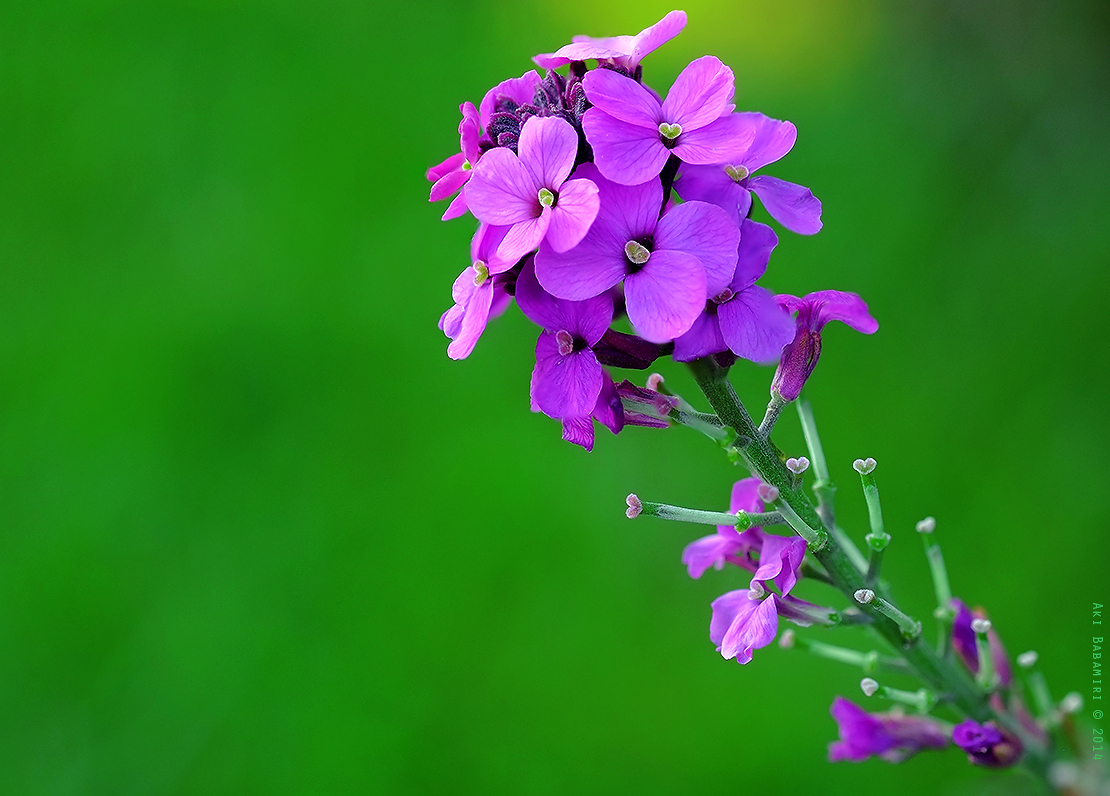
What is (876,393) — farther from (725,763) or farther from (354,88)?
(354,88)

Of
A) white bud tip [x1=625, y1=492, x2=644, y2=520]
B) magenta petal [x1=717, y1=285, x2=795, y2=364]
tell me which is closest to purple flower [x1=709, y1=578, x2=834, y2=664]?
white bud tip [x1=625, y1=492, x2=644, y2=520]

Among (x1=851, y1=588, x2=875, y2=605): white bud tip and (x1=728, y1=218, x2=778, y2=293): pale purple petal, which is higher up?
(x1=728, y1=218, x2=778, y2=293): pale purple petal

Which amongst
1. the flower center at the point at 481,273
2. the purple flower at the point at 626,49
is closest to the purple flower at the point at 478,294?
the flower center at the point at 481,273

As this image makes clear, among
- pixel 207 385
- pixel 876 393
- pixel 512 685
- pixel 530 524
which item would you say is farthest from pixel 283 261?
pixel 876 393

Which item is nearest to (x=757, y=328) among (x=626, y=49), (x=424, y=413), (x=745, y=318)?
(x=745, y=318)

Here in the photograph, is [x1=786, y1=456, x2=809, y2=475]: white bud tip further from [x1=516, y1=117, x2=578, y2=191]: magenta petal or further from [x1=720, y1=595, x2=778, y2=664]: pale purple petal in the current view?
[x1=516, y1=117, x2=578, y2=191]: magenta petal

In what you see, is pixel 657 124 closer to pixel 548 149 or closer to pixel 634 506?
pixel 548 149
